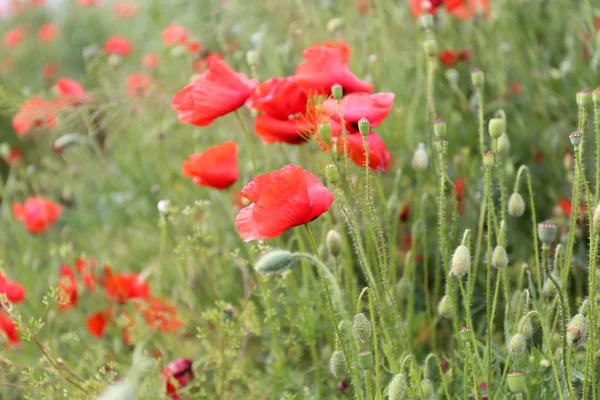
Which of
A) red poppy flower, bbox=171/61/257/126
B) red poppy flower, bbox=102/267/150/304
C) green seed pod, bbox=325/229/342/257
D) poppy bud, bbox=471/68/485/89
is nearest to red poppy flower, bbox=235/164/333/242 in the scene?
green seed pod, bbox=325/229/342/257

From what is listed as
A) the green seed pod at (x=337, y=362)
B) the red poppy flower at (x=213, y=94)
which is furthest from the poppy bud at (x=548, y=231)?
the red poppy flower at (x=213, y=94)

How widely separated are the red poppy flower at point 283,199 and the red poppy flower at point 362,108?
285 mm

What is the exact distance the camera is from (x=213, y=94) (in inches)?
58.3

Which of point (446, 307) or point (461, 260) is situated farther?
point (446, 307)

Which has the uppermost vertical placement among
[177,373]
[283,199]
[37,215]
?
[283,199]

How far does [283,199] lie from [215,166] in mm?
533

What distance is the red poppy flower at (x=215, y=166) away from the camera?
1634 millimetres

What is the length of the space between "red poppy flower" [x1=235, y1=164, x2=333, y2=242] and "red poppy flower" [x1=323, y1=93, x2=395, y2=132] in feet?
0.94

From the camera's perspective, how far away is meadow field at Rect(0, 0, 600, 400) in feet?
4.27

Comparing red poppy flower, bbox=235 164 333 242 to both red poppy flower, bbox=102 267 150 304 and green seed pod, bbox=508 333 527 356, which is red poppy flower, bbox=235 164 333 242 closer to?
green seed pod, bbox=508 333 527 356

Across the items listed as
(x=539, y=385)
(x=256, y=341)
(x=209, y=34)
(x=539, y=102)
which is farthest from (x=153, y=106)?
(x=539, y=385)

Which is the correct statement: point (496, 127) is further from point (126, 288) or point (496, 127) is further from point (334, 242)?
point (126, 288)

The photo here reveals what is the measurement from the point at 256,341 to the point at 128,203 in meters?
1.04

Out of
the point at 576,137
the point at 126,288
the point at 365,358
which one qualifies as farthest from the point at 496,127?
the point at 126,288
